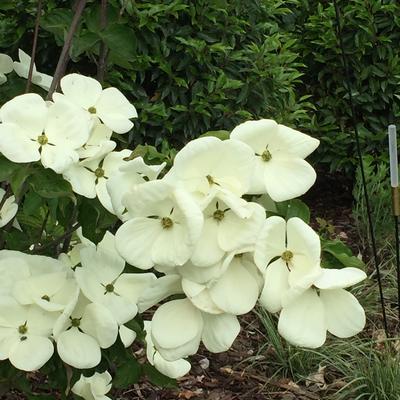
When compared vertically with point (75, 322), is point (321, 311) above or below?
above

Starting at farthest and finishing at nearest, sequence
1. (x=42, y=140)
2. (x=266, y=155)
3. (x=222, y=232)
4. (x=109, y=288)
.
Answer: (x=109, y=288), (x=42, y=140), (x=266, y=155), (x=222, y=232)

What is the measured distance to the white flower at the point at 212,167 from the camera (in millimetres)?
955

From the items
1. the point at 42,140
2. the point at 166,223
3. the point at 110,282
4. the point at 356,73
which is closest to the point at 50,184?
the point at 42,140

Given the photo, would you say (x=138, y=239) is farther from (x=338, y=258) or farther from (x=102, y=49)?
(x=102, y=49)

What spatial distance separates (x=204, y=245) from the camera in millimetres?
926

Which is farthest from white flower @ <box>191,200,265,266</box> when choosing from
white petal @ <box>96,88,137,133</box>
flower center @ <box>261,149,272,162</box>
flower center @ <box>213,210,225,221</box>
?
white petal @ <box>96,88,137,133</box>

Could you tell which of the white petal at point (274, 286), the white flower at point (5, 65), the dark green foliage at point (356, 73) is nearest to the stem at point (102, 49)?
the white flower at point (5, 65)

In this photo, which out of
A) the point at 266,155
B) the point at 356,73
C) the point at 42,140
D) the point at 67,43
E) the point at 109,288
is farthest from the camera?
the point at 356,73

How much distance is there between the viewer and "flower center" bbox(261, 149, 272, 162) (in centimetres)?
Result: 102

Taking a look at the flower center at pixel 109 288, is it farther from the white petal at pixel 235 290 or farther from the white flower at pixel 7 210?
the white petal at pixel 235 290

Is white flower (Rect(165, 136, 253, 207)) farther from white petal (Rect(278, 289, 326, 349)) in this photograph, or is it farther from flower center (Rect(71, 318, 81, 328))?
flower center (Rect(71, 318, 81, 328))

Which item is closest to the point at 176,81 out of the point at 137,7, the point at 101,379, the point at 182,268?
the point at 137,7

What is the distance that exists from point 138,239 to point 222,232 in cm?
11

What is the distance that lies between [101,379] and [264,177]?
3.71 feet
